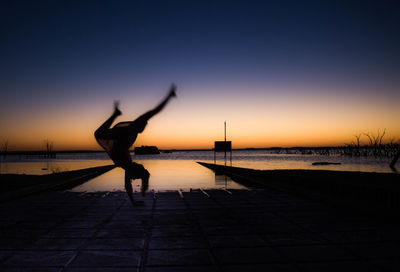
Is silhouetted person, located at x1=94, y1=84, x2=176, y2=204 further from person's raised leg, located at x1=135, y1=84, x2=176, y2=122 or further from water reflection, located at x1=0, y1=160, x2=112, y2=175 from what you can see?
water reflection, located at x1=0, y1=160, x2=112, y2=175

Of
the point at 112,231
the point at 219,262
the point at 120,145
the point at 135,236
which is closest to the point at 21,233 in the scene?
the point at 112,231

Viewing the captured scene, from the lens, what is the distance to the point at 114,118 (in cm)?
621

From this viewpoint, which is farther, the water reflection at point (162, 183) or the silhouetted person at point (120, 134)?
the water reflection at point (162, 183)

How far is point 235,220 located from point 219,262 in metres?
2.45

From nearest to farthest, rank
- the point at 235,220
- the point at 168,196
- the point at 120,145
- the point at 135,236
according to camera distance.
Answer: the point at 135,236 < the point at 235,220 < the point at 120,145 < the point at 168,196

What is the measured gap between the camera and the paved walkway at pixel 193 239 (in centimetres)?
366

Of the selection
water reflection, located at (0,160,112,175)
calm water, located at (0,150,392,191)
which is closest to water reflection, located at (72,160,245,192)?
calm water, located at (0,150,392,191)

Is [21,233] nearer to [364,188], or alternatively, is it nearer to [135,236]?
[135,236]

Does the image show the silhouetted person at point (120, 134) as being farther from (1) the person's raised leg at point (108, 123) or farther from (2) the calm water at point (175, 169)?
(2) the calm water at point (175, 169)

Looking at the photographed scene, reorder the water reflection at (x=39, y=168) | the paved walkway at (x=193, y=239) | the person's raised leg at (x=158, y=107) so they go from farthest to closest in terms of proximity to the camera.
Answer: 1. the water reflection at (x=39, y=168)
2. the person's raised leg at (x=158, y=107)
3. the paved walkway at (x=193, y=239)

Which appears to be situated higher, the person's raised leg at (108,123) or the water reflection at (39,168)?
the person's raised leg at (108,123)

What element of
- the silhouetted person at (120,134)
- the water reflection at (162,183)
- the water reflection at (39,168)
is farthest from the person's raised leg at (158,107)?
the water reflection at (39,168)

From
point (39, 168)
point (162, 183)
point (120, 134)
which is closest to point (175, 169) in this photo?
point (162, 183)

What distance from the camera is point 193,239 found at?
15.6 ft
